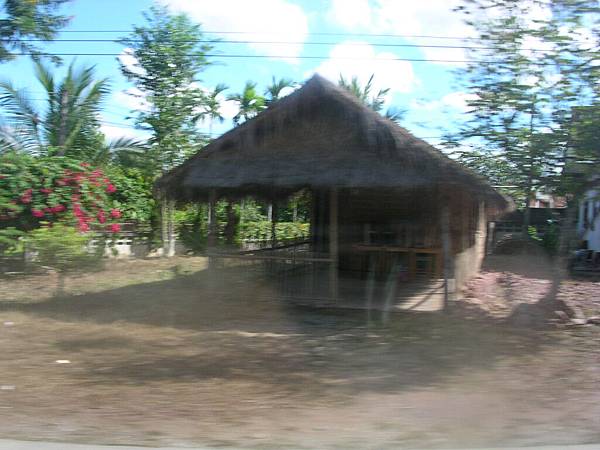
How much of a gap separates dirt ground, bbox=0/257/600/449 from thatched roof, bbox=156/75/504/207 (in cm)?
245

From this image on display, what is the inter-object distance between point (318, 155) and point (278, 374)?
515 cm

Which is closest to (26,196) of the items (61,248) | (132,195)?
(61,248)

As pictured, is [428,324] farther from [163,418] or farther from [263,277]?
[163,418]

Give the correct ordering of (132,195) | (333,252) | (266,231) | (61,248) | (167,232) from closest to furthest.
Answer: (61,248)
(333,252)
(132,195)
(167,232)
(266,231)

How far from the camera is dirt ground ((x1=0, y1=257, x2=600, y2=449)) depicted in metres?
5.37

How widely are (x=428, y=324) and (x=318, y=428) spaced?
200 inches

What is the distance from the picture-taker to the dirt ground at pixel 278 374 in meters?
5.37

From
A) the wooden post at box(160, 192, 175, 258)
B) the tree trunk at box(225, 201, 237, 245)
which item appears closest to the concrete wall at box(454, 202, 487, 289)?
the tree trunk at box(225, 201, 237, 245)

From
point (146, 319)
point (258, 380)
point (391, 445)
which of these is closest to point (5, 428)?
point (258, 380)

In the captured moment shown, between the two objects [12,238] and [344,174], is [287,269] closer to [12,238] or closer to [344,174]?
[344,174]

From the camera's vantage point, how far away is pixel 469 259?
17125 millimetres

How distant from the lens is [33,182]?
1298 centimetres

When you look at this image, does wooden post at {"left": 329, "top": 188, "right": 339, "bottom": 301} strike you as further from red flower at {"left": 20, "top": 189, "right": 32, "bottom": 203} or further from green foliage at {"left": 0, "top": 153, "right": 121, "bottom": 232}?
red flower at {"left": 20, "top": 189, "right": 32, "bottom": 203}

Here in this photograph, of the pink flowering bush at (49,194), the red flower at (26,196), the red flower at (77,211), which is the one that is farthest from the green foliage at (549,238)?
the red flower at (26,196)
